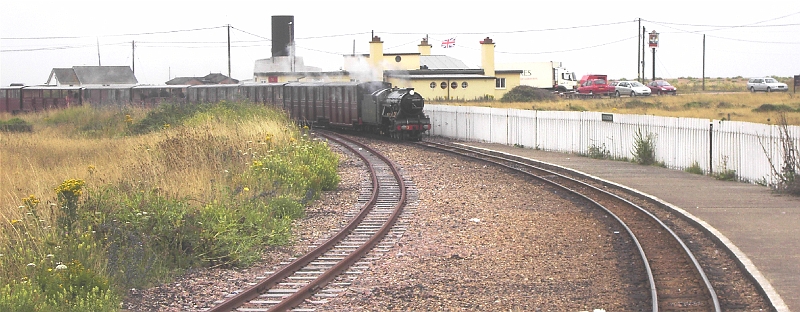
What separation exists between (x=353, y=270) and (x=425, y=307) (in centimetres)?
200

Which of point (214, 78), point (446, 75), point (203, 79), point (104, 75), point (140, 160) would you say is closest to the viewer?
point (140, 160)

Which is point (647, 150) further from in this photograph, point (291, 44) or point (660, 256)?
point (291, 44)

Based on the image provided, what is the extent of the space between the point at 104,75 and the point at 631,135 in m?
81.4

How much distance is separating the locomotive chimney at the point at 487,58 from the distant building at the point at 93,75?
41747mm

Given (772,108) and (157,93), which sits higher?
(157,93)

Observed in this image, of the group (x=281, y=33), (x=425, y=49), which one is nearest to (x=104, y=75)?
(x=281, y=33)

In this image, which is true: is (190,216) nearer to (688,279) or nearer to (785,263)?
(688,279)

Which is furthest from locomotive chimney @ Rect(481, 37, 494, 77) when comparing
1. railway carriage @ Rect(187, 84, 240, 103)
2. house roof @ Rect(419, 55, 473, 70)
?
railway carriage @ Rect(187, 84, 240, 103)

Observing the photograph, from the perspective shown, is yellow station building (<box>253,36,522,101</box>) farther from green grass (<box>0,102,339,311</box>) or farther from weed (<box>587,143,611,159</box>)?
green grass (<box>0,102,339,311</box>)

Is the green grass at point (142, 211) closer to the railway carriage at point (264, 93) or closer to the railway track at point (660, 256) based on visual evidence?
the railway track at point (660, 256)

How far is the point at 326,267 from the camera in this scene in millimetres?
10734

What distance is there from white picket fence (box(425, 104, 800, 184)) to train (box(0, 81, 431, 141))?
259cm

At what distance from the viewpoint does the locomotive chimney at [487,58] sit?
71.2 m

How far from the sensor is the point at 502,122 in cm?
3328
